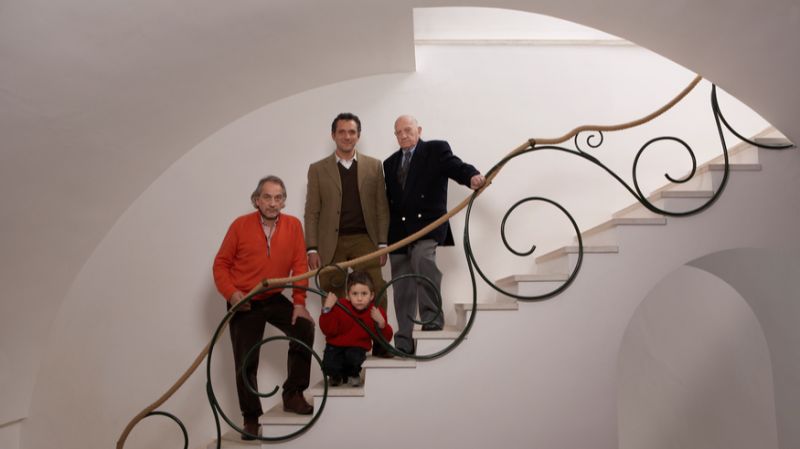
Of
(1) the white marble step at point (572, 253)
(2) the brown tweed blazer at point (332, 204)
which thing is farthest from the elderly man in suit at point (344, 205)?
(1) the white marble step at point (572, 253)

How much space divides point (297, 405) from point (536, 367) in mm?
1081

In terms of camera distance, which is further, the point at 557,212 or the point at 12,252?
the point at 557,212

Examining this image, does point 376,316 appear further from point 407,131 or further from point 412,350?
point 407,131

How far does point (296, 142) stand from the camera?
170 inches

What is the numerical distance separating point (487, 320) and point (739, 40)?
1.60 metres

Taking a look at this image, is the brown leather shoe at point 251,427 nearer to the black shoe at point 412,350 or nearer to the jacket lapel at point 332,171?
the black shoe at point 412,350

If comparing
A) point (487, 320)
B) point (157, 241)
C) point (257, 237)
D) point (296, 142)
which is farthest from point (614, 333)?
point (157, 241)

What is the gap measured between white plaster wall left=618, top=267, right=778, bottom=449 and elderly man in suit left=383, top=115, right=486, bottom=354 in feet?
7.19

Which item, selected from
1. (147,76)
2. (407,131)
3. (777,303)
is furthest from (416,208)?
(777,303)

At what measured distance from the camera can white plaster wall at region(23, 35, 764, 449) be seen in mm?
4074

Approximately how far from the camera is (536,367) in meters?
2.95

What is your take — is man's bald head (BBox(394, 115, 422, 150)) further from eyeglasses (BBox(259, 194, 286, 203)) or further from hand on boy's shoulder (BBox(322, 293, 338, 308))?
hand on boy's shoulder (BBox(322, 293, 338, 308))

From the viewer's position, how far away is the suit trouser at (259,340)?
9.89 feet

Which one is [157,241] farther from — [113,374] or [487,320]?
[487,320]
